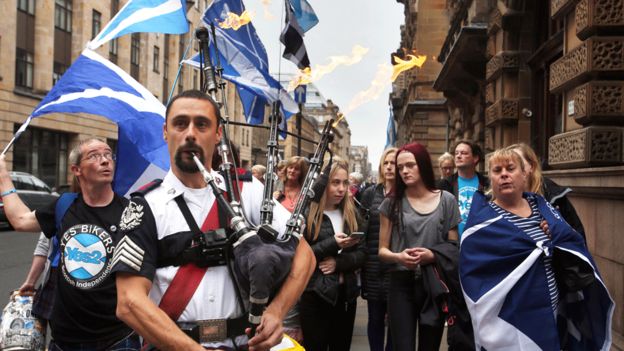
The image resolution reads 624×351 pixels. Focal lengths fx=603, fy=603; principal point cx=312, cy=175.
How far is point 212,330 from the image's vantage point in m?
2.19

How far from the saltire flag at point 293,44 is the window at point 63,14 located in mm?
25898

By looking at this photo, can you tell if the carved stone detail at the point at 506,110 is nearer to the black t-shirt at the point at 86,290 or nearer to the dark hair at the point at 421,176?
the dark hair at the point at 421,176

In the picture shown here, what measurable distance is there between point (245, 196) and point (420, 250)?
7.24 feet

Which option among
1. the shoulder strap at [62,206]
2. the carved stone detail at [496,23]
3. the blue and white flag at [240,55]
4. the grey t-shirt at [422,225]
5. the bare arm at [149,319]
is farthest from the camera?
the carved stone detail at [496,23]

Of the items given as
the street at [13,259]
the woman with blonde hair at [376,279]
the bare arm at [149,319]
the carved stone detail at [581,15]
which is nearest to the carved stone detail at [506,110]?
the carved stone detail at [581,15]

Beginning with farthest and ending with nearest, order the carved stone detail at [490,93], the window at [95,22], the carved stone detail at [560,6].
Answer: the window at [95,22]
the carved stone detail at [490,93]
the carved stone detail at [560,6]

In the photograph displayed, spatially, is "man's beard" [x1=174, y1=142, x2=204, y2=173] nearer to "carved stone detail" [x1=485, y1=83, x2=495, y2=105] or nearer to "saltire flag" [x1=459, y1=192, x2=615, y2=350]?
"saltire flag" [x1=459, y1=192, x2=615, y2=350]

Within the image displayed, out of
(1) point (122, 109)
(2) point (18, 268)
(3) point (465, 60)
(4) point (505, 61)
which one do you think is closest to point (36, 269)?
(1) point (122, 109)

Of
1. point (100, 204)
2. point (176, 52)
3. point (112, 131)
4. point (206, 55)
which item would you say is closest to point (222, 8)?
point (100, 204)

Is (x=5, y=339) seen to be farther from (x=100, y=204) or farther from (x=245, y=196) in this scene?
(x=245, y=196)

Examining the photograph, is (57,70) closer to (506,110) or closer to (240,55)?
(506,110)

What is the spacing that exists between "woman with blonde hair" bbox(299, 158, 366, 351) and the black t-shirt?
69.6 inches

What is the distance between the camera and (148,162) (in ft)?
15.5

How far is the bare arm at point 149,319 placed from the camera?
6.57 ft
